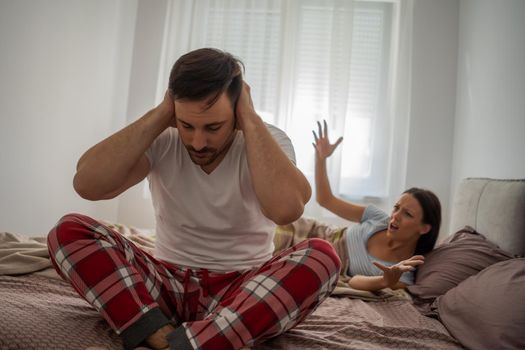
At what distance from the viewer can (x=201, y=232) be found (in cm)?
128

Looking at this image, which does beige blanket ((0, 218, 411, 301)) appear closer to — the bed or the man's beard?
the bed

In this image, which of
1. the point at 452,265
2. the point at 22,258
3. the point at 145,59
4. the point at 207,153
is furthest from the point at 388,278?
the point at 145,59

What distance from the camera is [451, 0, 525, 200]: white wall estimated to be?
7.29ft

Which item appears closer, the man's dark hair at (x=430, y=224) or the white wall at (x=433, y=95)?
the man's dark hair at (x=430, y=224)

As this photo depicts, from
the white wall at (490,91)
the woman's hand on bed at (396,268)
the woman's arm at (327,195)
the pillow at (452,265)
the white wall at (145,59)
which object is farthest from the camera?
the white wall at (145,59)

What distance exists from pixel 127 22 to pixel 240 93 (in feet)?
7.89

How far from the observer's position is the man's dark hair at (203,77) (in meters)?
1.18

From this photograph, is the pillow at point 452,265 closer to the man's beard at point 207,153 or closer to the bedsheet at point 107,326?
the bedsheet at point 107,326

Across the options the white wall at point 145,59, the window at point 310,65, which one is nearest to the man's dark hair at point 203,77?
the window at point 310,65

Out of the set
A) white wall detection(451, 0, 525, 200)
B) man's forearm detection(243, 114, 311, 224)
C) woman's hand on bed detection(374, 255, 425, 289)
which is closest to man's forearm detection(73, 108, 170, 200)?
man's forearm detection(243, 114, 311, 224)

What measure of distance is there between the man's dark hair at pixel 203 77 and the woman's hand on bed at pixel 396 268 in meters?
0.79

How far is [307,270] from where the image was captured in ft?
3.49

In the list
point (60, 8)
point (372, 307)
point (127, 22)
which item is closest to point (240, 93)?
point (372, 307)

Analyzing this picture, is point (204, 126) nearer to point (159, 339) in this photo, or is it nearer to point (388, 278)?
point (159, 339)
